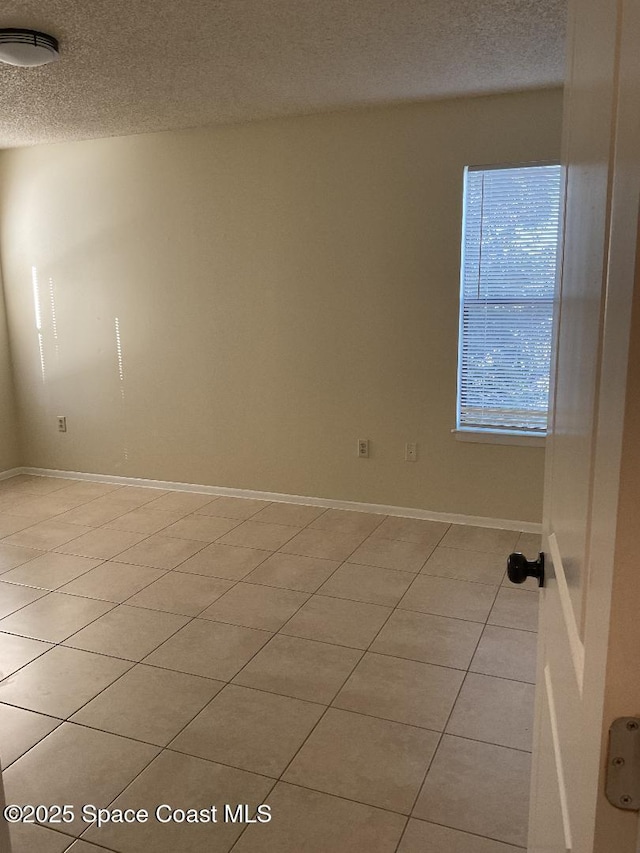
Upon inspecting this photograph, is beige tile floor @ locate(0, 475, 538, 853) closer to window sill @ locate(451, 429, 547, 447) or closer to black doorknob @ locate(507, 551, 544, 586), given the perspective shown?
window sill @ locate(451, 429, 547, 447)

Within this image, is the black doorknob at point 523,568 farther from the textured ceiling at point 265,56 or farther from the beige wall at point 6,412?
the beige wall at point 6,412

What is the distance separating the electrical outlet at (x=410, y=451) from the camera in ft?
13.5

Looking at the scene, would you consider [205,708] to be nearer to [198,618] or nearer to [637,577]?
[198,618]

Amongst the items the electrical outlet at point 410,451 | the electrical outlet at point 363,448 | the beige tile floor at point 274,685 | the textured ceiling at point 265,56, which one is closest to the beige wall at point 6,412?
the beige tile floor at point 274,685

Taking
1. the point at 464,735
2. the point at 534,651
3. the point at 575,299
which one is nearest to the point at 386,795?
the point at 464,735

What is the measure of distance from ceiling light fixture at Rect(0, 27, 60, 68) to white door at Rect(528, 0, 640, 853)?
247 cm

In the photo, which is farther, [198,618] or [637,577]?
[198,618]

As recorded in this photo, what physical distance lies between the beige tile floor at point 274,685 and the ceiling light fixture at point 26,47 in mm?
2404

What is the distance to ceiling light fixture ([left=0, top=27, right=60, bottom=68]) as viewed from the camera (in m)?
2.69

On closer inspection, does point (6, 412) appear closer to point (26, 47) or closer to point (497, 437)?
point (26, 47)

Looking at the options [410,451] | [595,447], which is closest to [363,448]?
[410,451]

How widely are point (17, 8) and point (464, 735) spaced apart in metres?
3.03

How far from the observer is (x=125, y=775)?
6.40ft

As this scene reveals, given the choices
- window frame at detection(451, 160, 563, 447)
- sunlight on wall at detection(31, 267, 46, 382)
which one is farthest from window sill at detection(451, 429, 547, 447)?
sunlight on wall at detection(31, 267, 46, 382)
